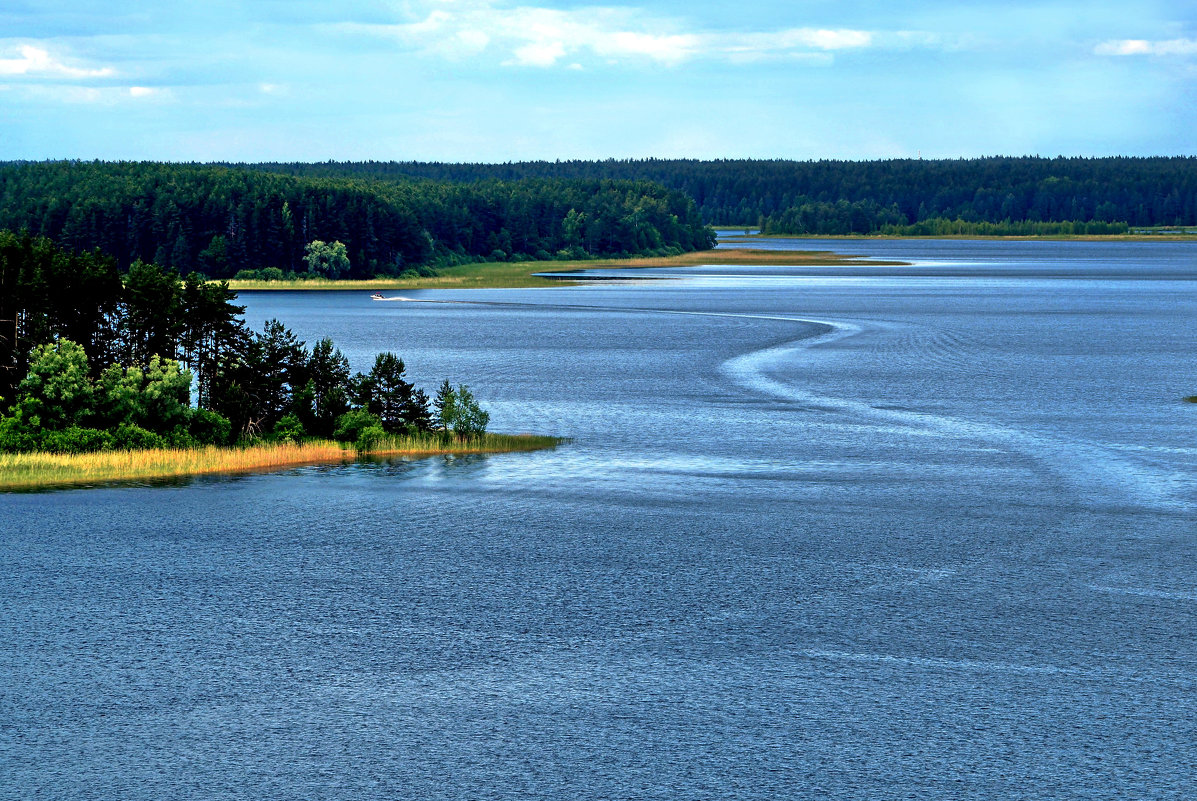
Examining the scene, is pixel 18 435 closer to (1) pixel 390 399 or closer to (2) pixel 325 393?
(2) pixel 325 393

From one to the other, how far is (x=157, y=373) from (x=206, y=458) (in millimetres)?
5026

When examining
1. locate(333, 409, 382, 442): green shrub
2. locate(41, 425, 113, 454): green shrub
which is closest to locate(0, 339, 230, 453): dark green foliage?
locate(41, 425, 113, 454): green shrub

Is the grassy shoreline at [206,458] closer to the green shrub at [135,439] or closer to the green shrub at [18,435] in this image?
the green shrub at [135,439]

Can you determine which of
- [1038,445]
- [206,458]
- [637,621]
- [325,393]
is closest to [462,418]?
[325,393]

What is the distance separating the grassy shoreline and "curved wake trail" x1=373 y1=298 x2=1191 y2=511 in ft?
51.1

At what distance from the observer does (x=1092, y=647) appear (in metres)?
20.9

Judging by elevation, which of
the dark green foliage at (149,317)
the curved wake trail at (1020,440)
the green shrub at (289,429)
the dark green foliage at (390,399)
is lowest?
the curved wake trail at (1020,440)

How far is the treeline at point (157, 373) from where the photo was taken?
46.1 m

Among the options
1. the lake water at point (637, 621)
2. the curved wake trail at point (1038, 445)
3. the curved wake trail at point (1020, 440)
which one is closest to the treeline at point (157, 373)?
the lake water at point (637, 621)

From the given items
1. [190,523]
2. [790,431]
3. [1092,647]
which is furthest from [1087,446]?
[190,523]

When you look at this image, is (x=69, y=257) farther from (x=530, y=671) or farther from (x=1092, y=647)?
(x=1092, y=647)

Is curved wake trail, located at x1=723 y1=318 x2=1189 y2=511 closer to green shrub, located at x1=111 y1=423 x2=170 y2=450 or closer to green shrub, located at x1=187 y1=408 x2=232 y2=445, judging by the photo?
green shrub, located at x1=187 y1=408 x2=232 y2=445

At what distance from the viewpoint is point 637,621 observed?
74.0 feet

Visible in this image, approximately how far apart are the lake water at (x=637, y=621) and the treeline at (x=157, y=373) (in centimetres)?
643
